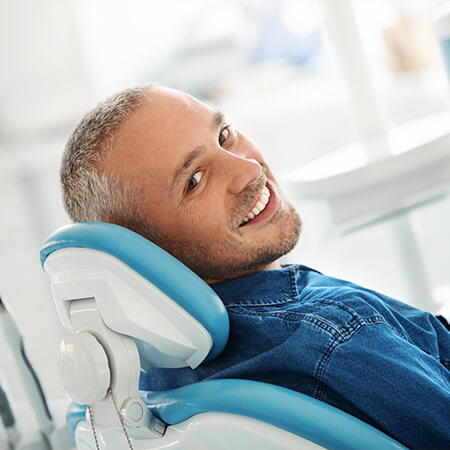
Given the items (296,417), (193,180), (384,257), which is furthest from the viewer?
(384,257)

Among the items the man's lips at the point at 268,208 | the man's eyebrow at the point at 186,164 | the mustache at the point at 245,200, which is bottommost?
the man's lips at the point at 268,208

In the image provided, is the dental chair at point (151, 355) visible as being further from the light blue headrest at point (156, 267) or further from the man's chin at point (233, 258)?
the man's chin at point (233, 258)

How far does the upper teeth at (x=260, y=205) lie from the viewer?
98 centimetres

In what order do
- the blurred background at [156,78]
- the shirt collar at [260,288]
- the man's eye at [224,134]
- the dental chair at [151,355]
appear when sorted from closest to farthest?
the dental chair at [151,355], the shirt collar at [260,288], the man's eye at [224,134], the blurred background at [156,78]

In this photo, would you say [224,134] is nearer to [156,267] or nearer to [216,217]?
[216,217]

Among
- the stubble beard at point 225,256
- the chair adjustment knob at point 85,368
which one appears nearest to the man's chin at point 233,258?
the stubble beard at point 225,256

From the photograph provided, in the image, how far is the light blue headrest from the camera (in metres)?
0.78

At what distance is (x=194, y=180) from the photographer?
3.14 ft

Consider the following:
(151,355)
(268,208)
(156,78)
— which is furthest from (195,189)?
(156,78)

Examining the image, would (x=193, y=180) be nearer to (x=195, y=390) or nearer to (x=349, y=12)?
(x=195, y=390)

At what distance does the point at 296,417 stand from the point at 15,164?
93.4 inches

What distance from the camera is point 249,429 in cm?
74

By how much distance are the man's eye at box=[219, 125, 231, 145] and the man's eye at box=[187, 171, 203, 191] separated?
3.7 inches

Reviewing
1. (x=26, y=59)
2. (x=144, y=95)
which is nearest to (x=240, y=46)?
(x=26, y=59)
